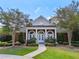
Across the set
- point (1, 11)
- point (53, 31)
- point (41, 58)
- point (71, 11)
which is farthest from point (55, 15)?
point (41, 58)

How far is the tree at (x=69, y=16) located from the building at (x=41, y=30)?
5.91 metres

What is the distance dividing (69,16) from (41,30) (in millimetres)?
10197

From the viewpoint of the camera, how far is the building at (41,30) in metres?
45.0

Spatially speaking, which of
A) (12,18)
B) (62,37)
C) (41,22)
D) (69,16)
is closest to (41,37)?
(41,22)

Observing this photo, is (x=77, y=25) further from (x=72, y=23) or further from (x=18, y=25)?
(x=18, y=25)

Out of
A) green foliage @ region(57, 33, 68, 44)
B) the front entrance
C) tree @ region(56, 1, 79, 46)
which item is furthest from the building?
tree @ region(56, 1, 79, 46)

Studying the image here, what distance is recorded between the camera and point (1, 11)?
3878 centimetres

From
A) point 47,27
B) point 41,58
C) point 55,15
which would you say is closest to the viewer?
point 41,58

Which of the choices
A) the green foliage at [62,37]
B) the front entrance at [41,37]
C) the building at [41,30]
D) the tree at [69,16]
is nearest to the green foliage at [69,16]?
the tree at [69,16]

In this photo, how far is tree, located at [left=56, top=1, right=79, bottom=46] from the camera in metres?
37.8

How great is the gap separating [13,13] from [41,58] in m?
18.9

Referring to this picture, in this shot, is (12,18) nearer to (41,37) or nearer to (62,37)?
(41,37)

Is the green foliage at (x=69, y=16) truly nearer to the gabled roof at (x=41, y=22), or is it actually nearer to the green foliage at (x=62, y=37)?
the gabled roof at (x=41, y=22)

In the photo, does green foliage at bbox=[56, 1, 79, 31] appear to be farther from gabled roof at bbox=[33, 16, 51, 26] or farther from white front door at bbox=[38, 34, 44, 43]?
white front door at bbox=[38, 34, 44, 43]
